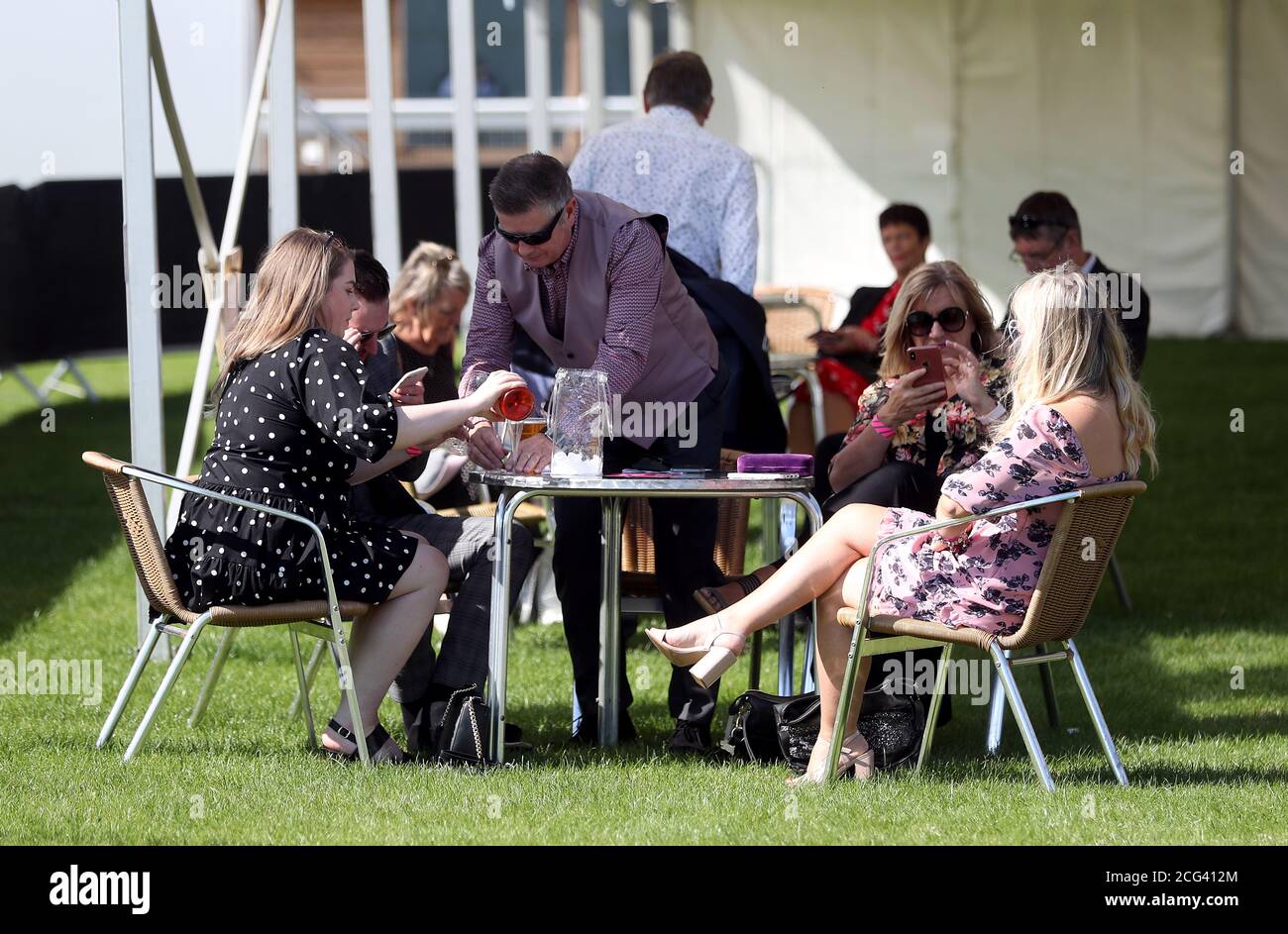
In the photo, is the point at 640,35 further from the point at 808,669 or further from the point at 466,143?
the point at 808,669

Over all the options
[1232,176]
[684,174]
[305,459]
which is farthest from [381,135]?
[1232,176]

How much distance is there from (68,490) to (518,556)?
674cm

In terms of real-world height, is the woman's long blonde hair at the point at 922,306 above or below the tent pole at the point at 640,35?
below

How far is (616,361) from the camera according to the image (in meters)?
4.74

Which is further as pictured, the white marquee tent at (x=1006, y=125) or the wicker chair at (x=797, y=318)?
the white marquee tent at (x=1006, y=125)

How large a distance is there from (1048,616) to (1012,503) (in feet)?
0.95

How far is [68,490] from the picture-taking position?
1075cm

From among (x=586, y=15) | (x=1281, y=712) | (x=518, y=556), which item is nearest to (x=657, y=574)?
(x=518, y=556)

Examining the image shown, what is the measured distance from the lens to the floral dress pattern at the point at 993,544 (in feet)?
13.4

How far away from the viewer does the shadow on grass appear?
7.79m

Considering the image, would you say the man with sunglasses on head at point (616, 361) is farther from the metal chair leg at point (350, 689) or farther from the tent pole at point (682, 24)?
the tent pole at point (682, 24)

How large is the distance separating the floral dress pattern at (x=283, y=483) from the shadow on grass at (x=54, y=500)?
2665 mm

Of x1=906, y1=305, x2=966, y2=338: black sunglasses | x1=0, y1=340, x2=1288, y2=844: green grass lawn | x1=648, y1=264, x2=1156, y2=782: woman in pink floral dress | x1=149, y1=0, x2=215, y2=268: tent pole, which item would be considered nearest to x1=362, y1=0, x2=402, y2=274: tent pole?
x1=149, y1=0, x2=215, y2=268: tent pole

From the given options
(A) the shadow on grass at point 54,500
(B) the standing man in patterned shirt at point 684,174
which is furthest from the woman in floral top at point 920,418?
(A) the shadow on grass at point 54,500
